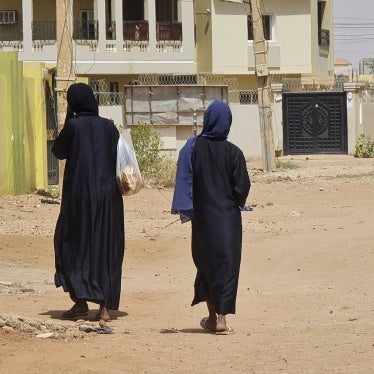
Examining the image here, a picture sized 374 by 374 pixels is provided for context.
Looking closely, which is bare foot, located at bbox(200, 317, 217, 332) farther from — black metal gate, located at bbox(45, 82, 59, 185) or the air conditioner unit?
the air conditioner unit

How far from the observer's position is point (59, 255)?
29.8 ft

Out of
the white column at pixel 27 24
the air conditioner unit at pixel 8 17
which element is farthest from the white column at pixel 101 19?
the air conditioner unit at pixel 8 17

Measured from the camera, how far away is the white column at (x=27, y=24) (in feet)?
136

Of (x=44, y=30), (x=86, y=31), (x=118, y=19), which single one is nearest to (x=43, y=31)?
(x=44, y=30)

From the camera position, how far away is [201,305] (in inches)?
416

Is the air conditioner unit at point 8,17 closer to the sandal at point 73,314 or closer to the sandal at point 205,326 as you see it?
the sandal at point 73,314

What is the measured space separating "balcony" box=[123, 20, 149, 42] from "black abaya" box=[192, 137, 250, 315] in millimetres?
34625

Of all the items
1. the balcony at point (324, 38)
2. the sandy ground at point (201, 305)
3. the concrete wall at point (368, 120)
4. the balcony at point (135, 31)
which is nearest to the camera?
the sandy ground at point (201, 305)

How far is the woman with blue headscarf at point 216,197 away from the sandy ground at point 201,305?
1.16ft

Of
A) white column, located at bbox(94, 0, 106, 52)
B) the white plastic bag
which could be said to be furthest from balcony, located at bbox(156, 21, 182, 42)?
the white plastic bag

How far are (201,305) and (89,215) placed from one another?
1.96 m

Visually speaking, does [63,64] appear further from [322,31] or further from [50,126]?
[322,31]

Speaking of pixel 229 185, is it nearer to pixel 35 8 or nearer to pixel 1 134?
pixel 1 134

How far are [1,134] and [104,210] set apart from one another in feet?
32.0
